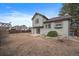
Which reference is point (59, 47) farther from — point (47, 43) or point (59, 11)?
point (59, 11)

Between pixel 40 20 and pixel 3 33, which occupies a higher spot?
pixel 40 20

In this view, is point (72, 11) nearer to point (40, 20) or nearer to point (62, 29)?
point (62, 29)

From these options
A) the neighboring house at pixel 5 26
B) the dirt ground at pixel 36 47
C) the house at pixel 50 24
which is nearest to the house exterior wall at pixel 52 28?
the house at pixel 50 24

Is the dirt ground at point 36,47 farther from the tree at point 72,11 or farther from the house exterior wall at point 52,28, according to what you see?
the tree at point 72,11

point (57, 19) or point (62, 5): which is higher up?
point (62, 5)

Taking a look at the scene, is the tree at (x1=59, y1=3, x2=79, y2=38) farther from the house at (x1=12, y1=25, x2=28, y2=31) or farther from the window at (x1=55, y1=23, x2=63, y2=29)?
the house at (x1=12, y1=25, x2=28, y2=31)

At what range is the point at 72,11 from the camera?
395 centimetres

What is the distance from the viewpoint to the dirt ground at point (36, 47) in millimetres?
3930

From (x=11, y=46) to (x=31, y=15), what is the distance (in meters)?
0.69

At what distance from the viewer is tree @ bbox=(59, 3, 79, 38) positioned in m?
3.92

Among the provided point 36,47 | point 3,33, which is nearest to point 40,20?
point 36,47

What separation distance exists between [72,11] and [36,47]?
3.12ft

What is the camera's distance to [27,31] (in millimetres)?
4102

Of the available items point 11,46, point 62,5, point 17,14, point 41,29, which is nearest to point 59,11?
point 62,5
